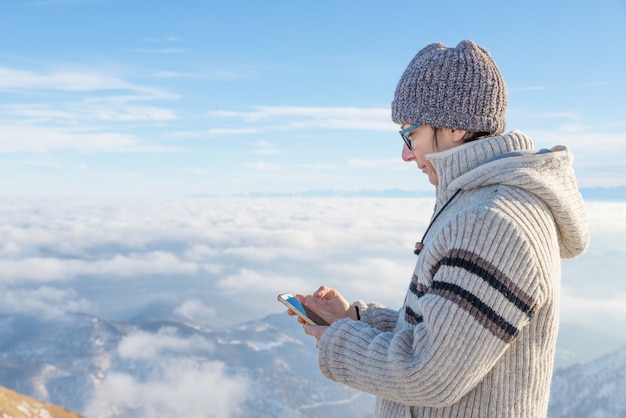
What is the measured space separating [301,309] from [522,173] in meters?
1.83

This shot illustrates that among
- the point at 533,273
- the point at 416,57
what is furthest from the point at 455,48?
the point at 533,273

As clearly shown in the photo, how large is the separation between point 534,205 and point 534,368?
989 mm

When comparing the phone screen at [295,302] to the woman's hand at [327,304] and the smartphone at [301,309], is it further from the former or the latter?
the woman's hand at [327,304]

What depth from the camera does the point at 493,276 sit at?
3.20 meters

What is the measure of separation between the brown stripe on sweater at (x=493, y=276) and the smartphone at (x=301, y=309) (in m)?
1.33

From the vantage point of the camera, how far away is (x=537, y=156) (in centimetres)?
355

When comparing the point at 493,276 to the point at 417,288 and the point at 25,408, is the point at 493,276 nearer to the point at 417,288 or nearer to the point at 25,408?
the point at 417,288

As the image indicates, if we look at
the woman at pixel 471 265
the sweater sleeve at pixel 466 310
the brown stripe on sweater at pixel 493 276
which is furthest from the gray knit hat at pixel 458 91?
the brown stripe on sweater at pixel 493 276

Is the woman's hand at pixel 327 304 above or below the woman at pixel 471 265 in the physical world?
below

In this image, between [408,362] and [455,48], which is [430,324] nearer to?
[408,362]

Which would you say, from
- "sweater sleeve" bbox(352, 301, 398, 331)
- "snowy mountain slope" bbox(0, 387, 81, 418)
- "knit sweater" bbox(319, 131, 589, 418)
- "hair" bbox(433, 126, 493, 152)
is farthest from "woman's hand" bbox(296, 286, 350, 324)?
"snowy mountain slope" bbox(0, 387, 81, 418)

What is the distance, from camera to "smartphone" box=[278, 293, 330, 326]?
4.29 m

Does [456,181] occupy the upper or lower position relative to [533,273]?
upper

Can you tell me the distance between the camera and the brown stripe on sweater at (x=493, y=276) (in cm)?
320
